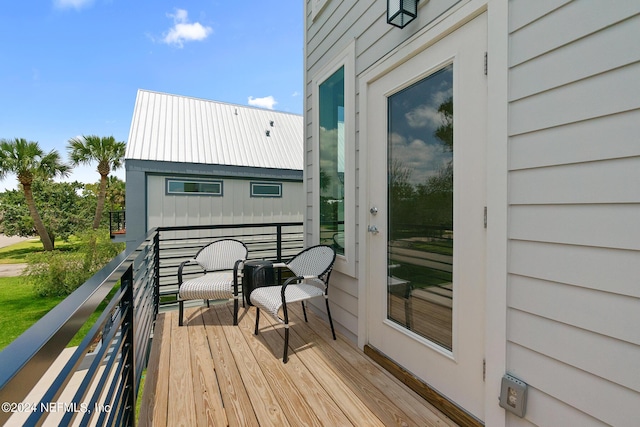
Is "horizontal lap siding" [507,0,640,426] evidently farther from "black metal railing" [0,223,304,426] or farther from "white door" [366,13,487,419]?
"black metal railing" [0,223,304,426]

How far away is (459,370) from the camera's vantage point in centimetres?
165

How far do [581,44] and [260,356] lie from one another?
2607 millimetres

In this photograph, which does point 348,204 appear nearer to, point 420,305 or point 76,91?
point 420,305

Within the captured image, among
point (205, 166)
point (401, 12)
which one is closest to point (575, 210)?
point (401, 12)

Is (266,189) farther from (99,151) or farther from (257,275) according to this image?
(99,151)

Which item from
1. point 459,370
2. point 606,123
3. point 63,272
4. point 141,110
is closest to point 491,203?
point 606,123

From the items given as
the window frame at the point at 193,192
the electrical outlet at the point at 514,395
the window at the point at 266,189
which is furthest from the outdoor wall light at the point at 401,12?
the window at the point at 266,189

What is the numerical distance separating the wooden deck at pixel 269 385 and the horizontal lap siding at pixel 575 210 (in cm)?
72

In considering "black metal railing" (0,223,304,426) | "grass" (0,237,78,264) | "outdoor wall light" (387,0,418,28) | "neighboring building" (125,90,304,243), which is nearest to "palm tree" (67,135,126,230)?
"grass" (0,237,78,264)

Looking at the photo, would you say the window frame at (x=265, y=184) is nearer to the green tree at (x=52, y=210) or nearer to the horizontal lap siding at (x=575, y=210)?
the horizontal lap siding at (x=575, y=210)

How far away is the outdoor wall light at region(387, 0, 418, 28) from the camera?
1.88 metres

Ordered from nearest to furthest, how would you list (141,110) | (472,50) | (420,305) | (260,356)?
1. (472,50)
2. (420,305)
3. (260,356)
4. (141,110)

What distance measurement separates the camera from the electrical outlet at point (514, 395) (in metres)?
1.32

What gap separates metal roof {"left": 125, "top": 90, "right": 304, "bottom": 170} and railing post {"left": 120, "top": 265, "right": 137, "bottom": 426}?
5.37m
